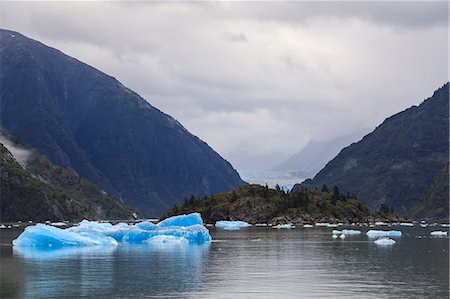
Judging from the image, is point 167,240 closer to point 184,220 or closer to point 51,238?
point 184,220

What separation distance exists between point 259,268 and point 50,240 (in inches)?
1796

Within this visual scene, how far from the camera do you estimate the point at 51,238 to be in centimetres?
10562

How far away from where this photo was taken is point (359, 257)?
85.3m

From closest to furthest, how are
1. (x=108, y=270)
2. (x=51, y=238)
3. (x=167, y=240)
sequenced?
(x=108, y=270) → (x=51, y=238) → (x=167, y=240)

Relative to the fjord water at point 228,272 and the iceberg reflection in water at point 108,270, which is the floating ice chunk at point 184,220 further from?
the fjord water at point 228,272

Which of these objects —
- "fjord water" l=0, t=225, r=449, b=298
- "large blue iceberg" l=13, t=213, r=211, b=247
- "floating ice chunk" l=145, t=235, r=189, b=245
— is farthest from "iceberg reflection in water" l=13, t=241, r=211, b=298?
"floating ice chunk" l=145, t=235, r=189, b=245

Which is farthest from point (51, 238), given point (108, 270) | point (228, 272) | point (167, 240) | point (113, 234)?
point (228, 272)

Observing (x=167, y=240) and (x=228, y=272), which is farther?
(x=167, y=240)

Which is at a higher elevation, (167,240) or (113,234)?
(113,234)

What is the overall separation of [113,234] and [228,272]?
59.6 m

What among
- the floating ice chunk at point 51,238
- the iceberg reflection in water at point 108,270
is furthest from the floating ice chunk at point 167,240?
the iceberg reflection in water at point 108,270

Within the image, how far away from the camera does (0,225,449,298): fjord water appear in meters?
52.6

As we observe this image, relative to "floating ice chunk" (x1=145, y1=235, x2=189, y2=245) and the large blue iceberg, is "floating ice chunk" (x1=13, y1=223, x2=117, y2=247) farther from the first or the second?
"floating ice chunk" (x1=145, y1=235, x2=189, y2=245)

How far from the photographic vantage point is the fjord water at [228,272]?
52.6 meters
